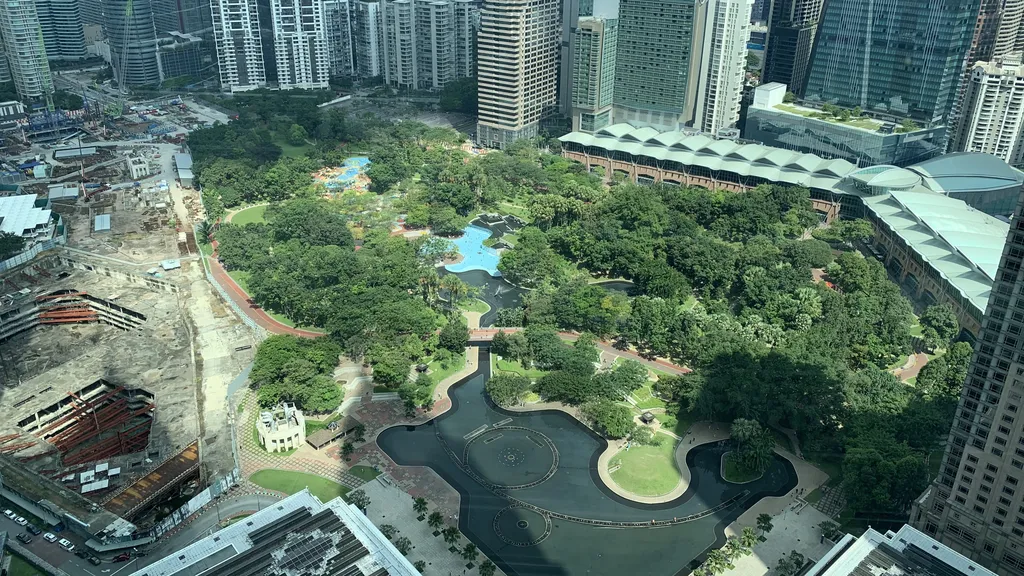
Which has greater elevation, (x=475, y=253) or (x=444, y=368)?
(x=475, y=253)

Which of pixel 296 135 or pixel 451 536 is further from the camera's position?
pixel 296 135

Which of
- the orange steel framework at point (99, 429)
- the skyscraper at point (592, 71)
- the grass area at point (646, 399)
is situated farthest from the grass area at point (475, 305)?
the skyscraper at point (592, 71)

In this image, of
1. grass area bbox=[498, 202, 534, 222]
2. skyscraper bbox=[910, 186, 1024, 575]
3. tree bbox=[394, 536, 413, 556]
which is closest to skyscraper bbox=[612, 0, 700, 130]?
grass area bbox=[498, 202, 534, 222]

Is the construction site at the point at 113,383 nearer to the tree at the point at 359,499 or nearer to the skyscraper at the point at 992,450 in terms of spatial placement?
the tree at the point at 359,499

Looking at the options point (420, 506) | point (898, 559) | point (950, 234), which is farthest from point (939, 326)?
point (420, 506)

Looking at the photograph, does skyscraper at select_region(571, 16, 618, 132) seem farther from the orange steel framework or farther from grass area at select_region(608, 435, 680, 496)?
the orange steel framework

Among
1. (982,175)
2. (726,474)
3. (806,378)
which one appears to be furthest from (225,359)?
(982,175)

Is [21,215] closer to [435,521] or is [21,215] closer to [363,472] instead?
[363,472]

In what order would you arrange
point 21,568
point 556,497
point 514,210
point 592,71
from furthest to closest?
1. point 592,71
2. point 514,210
3. point 556,497
4. point 21,568
